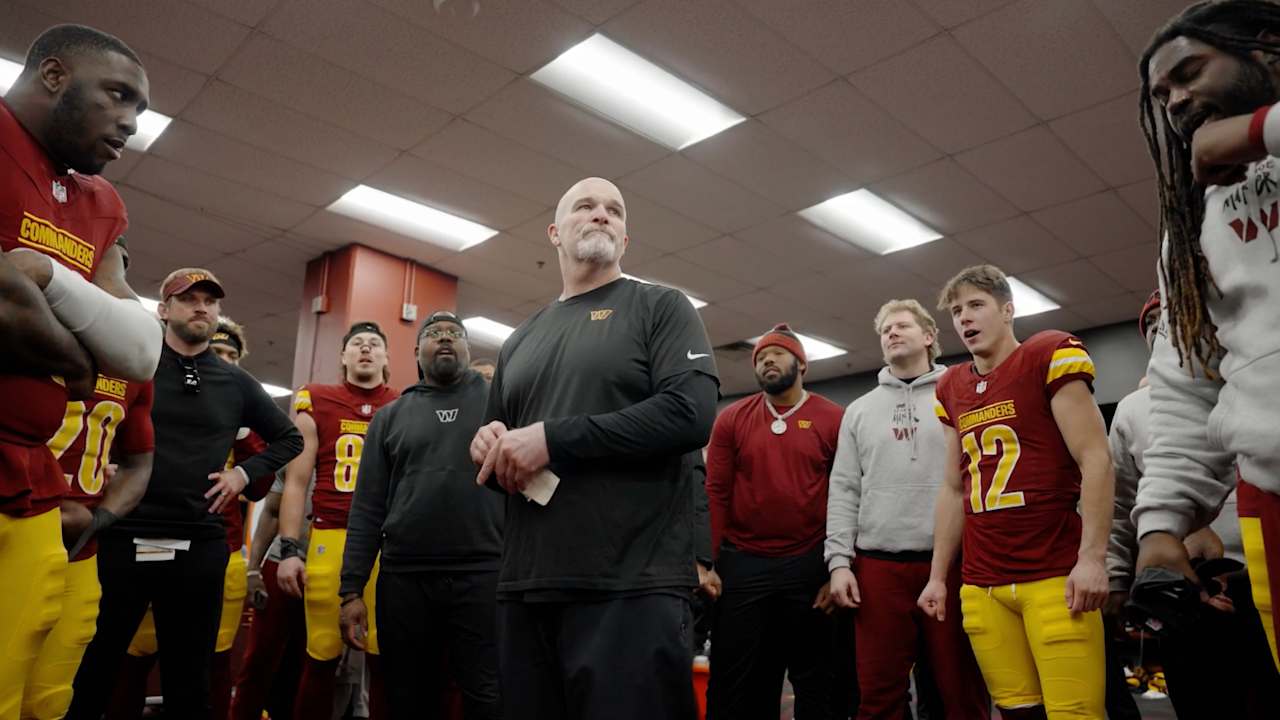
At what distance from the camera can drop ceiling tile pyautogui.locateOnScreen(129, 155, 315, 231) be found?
559cm

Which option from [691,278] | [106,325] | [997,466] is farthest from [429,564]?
[691,278]

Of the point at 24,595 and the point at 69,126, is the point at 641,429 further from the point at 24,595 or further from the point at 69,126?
the point at 69,126

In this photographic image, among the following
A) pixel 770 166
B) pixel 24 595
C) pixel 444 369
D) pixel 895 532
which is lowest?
pixel 24 595

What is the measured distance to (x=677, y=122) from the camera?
16.2 ft

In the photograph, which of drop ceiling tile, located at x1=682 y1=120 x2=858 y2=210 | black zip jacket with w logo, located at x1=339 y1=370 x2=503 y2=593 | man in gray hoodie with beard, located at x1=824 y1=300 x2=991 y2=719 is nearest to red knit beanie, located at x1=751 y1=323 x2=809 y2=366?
man in gray hoodie with beard, located at x1=824 y1=300 x2=991 y2=719

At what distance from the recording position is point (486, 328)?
9.24 m

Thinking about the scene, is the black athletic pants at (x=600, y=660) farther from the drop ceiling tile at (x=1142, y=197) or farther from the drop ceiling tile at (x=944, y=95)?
the drop ceiling tile at (x=1142, y=197)

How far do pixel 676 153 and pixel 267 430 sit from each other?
10.3 feet

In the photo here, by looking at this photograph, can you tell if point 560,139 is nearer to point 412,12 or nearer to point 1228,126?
point 412,12

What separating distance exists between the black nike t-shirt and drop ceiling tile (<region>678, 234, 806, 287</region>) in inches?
194

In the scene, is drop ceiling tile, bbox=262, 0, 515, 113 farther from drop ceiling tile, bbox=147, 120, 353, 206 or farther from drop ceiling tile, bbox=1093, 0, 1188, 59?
drop ceiling tile, bbox=1093, 0, 1188, 59

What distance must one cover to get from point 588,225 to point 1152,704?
5.94m

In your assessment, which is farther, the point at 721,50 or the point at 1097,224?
the point at 1097,224

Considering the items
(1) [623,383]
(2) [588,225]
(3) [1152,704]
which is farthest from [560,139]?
(3) [1152,704]
